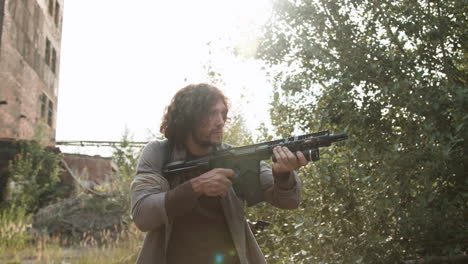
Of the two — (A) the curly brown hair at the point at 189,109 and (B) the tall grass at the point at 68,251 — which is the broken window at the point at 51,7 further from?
(A) the curly brown hair at the point at 189,109

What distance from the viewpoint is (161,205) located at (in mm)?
2205

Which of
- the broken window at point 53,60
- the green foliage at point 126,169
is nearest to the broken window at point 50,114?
the broken window at point 53,60

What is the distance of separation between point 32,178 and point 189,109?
13.1 meters

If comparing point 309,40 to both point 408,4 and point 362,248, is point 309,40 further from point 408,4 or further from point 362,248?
point 362,248

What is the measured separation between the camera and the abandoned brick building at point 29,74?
645 inches

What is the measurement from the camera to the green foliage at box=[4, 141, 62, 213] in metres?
13.9

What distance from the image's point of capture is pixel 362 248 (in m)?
3.84

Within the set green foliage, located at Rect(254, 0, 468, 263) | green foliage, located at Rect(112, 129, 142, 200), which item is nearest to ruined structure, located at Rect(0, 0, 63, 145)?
green foliage, located at Rect(112, 129, 142, 200)

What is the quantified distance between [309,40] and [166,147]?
2.48m

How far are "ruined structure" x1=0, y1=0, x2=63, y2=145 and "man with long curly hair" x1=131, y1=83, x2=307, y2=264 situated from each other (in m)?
14.0

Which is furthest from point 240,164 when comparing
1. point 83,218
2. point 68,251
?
point 83,218

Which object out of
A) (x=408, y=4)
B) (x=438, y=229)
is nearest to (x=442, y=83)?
(x=408, y=4)

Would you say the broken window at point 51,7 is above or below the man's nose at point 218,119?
above

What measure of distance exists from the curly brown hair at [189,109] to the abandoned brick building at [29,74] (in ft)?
46.0
